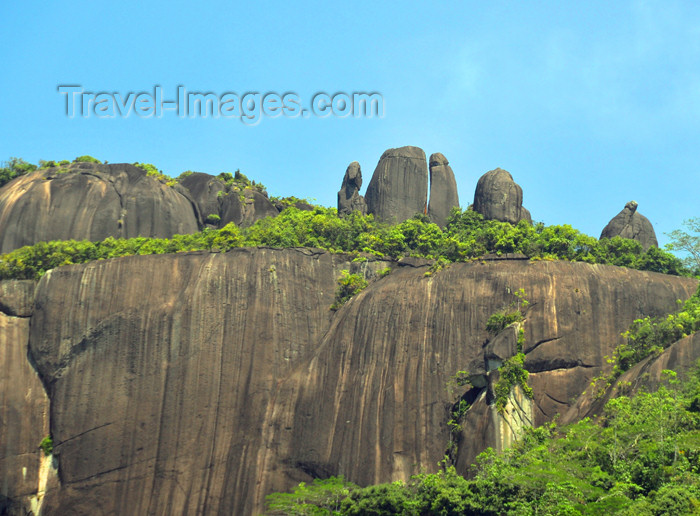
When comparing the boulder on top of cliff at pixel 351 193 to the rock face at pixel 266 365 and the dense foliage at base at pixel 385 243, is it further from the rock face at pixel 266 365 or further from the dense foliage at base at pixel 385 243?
the rock face at pixel 266 365

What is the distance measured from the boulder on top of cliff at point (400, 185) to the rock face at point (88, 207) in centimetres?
1058

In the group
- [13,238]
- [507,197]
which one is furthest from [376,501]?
[13,238]

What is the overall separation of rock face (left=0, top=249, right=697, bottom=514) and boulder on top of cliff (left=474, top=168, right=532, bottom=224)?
297 inches

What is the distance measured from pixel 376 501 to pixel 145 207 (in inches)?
1007

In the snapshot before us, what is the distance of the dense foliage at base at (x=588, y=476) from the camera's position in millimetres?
28969

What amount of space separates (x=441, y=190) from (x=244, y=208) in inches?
445

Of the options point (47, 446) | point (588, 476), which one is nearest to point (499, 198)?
point (588, 476)

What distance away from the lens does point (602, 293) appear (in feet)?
140

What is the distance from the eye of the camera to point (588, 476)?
31.1 meters

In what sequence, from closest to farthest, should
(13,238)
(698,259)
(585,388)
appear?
(585,388) → (698,259) → (13,238)

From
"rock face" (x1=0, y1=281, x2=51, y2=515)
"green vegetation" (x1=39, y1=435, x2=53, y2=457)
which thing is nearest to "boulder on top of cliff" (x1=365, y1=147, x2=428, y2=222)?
"rock face" (x1=0, y1=281, x2=51, y2=515)

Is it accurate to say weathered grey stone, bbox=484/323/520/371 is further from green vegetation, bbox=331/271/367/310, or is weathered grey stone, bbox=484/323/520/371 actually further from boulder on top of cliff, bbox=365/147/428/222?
boulder on top of cliff, bbox=365/147/428/222

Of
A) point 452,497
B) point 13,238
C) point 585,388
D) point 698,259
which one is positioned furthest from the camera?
point 13,238

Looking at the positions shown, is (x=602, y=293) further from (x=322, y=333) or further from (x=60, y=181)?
(x=60, y=181)
